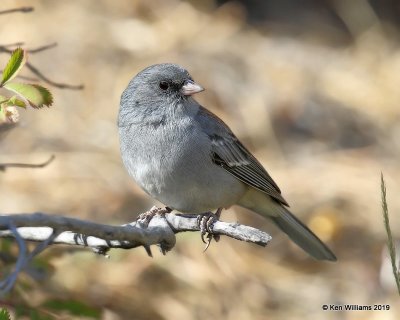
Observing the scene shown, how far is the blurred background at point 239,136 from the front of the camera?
537 cm

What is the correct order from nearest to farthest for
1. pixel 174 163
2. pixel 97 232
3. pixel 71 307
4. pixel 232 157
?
1. pixel 97 232
2. pixel 71 307
3. pixel 174 163
4. pixel 232 157

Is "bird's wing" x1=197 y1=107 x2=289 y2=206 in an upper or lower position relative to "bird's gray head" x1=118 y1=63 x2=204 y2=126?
lower

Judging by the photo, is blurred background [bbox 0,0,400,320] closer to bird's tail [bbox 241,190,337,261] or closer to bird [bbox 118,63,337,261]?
bird's tail [bbox 241,190,337,261]

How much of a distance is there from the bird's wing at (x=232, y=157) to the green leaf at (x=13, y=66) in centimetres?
148

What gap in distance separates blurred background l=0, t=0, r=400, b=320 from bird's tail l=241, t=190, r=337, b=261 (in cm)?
Result: 106

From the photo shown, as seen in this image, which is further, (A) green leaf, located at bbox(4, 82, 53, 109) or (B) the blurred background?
(B) the blurred background

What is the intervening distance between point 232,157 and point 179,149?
51 cm

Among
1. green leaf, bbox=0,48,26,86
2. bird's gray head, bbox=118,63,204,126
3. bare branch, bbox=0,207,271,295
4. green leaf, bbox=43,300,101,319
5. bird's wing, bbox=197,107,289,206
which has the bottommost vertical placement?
green leaf, bbox=43,300,101,319

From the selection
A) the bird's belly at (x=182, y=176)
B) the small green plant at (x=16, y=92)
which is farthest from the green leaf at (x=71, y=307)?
the small green plant at (x=16, y=92)

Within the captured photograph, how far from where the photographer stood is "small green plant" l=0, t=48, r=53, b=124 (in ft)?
7.70

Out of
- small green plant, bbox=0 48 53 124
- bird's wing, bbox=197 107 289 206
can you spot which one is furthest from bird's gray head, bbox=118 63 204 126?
small green plant, bbox=0 48 53 124

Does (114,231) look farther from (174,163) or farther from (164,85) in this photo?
(164,85)

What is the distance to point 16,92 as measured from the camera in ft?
7.72

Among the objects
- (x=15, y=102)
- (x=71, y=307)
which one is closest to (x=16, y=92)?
(x=15, y=102)
